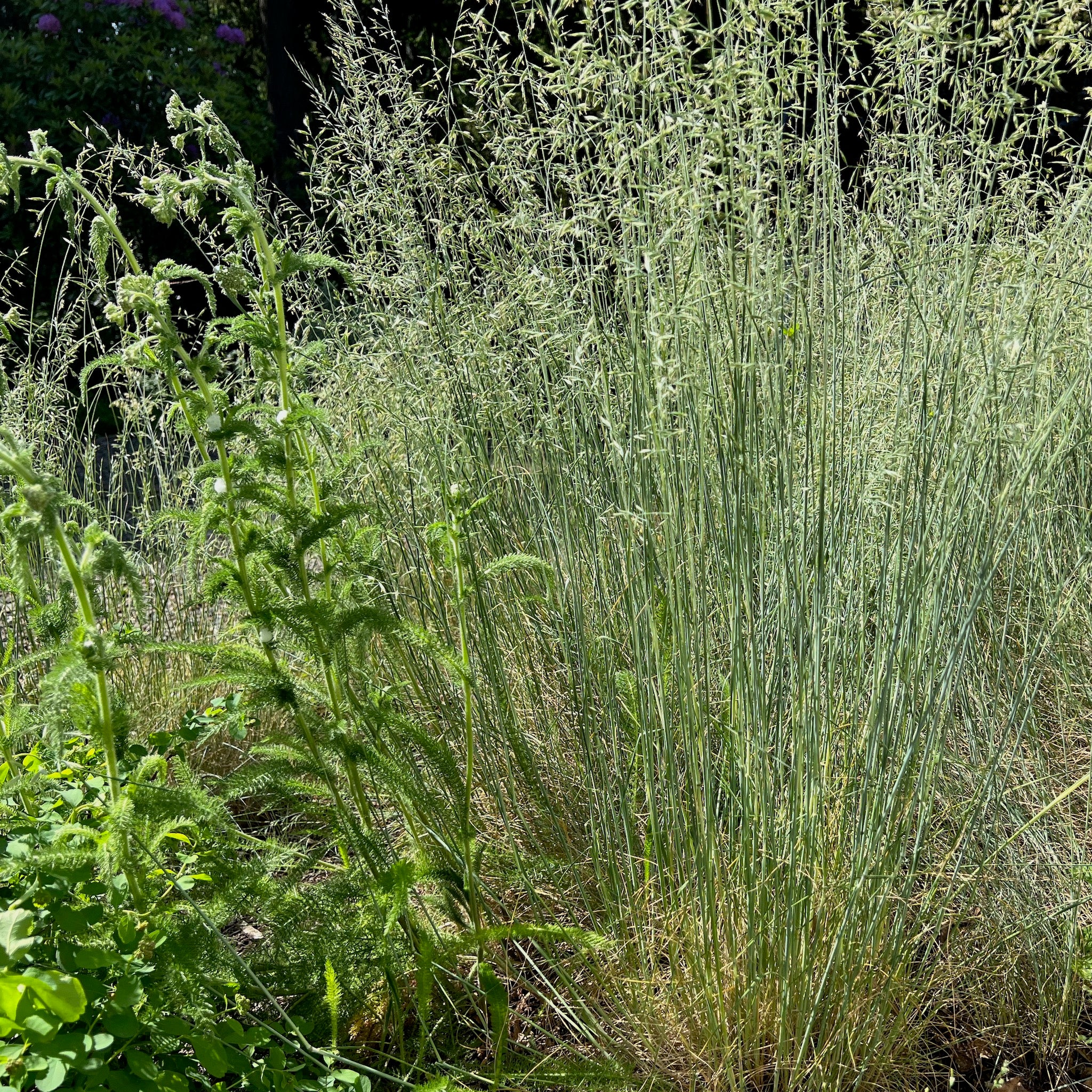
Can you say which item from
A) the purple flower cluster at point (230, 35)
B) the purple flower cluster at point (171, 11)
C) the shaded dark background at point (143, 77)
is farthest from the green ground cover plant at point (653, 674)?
the purple flower cluster at point (230, 35)

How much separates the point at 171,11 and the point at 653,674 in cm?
733

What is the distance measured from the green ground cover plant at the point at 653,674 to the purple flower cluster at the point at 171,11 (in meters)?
6.11

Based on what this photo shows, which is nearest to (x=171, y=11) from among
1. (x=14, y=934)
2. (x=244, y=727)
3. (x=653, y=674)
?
(x=244, y=727)

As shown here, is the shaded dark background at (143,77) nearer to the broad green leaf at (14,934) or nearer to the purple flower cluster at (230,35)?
the purple flower cluster at (230,35)

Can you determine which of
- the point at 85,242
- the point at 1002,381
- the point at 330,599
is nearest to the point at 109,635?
the point at 330,599

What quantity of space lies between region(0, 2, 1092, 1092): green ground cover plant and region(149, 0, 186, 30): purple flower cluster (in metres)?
6.11

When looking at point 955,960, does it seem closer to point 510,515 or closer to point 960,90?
point 510,515

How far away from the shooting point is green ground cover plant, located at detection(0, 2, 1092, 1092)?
147cm

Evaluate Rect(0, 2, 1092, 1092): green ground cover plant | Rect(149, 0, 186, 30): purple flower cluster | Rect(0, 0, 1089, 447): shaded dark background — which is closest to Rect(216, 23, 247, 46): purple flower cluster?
Rect(0, 0, 1089, 447): shaded dark background

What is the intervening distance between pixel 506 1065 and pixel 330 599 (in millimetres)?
753

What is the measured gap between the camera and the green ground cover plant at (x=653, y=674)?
4.82 ft

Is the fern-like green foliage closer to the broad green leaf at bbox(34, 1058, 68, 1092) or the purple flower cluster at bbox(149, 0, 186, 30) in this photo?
the broad green leaf at bbox(34, 1058, 68, 1092)

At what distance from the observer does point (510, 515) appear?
2338mm

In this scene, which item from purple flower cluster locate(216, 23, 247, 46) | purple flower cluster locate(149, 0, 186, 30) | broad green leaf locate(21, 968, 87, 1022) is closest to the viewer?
broad green leaf locate(21, 968, 87, 1022)
